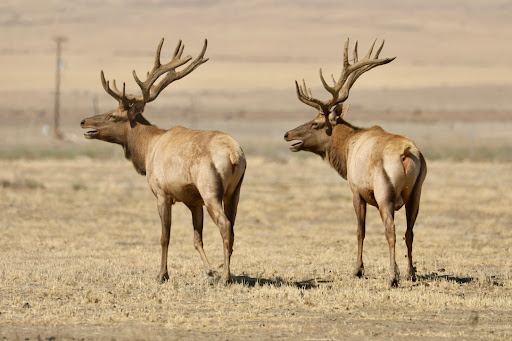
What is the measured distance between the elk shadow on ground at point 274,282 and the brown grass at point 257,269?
0.10ft

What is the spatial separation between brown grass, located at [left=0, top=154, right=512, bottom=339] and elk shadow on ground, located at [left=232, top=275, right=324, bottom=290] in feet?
0.10

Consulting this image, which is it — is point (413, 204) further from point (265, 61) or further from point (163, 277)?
point (265, 61)

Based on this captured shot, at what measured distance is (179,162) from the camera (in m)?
13.4

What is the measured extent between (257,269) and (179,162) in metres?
2.68

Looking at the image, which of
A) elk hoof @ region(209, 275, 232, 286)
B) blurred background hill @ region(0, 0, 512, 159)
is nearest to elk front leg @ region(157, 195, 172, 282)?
elk hoof @ region(209, 275, 232, 286)

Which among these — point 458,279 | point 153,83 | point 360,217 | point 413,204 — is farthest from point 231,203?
point 458,279

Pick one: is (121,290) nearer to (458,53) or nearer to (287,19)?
(458,53)

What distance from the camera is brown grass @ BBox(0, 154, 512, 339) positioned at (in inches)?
418

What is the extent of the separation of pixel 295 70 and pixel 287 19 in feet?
112

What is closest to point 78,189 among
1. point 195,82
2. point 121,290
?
point 121,290

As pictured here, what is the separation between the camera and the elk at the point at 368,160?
42.5ft

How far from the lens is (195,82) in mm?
116625

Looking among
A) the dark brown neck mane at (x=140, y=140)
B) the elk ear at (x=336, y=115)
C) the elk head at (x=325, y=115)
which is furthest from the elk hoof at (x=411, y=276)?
the dark brown neck mane at (x=140, y=140)

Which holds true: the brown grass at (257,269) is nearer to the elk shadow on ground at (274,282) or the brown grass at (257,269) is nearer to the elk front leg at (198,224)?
the elk shadow on ground at (274,282)
